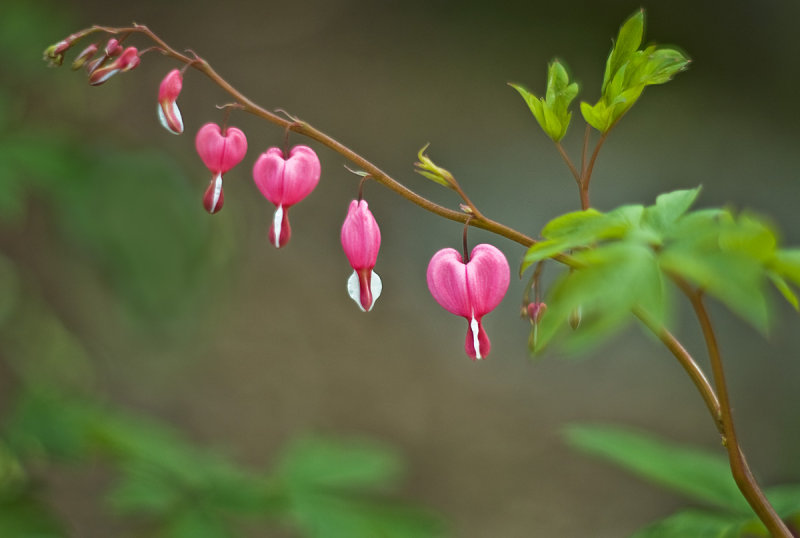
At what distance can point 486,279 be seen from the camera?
932mm

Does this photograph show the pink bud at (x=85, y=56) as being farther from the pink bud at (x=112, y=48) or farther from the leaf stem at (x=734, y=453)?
the leaf stem at (x=734, y=453)

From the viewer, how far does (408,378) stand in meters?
3.93

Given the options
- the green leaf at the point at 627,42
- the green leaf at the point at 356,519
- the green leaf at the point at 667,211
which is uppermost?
the green leaf at the point at 627,42

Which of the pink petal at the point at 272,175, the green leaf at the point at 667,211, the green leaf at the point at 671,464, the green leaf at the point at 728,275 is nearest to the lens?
the green leaf at the point at 728,275

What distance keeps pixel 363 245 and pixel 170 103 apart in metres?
0.29

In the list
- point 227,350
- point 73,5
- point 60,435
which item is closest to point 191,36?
point 73,5

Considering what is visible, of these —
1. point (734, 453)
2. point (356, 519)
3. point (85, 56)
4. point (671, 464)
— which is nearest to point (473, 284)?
point (734, 453)

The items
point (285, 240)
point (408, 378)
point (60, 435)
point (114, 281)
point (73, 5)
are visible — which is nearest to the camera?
point (285, 240)

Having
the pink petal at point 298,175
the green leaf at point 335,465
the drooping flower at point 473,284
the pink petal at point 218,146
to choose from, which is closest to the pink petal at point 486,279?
the drooping flower at point 473,284

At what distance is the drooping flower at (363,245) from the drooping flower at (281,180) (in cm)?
8

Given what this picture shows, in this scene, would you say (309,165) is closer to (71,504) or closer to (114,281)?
(114,281)

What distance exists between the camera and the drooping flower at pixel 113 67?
93 cm

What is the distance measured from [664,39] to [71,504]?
3.68 metres

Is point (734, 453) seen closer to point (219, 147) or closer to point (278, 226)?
point (278, 226)
